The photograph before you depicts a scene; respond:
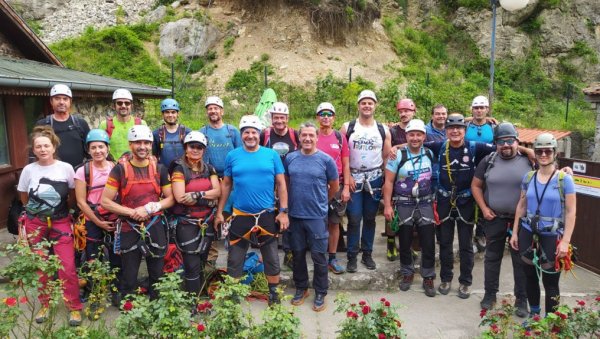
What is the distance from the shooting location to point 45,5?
85.7 feet

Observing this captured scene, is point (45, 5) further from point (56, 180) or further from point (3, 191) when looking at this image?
point (56, 180)

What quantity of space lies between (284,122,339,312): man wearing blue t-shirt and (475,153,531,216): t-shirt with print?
166 cm

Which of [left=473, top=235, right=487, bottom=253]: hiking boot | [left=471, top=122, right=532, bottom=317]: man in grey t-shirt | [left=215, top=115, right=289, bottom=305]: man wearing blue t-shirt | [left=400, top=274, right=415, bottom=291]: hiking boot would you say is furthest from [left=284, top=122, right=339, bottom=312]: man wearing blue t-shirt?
[left=473, top=235, right=487, bottom=253]: hiking boot

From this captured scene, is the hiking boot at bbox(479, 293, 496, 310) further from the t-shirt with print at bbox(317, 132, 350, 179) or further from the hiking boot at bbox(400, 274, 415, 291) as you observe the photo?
the t-shirt with print at bbox(317, 132, 350, 179)

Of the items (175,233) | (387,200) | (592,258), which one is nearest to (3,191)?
(175,233)

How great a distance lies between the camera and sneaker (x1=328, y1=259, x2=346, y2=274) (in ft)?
17.3

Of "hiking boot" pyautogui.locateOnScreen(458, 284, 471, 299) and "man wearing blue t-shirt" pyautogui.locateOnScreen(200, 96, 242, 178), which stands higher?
"man wearing blue t-shirt" pyautogui.locateOnScreen(200, 96, 242, 178)

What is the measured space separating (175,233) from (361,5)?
2011 cm

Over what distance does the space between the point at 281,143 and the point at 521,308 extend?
3227 mm

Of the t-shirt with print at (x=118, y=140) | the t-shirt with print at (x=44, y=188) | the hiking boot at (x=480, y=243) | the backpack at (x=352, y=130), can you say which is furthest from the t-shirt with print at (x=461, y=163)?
the t-shirt with print at (x=44, y=188)

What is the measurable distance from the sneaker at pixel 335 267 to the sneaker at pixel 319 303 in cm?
61

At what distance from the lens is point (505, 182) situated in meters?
4.45

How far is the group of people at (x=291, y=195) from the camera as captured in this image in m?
4.09

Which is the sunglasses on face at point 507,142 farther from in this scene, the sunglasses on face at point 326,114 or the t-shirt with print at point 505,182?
the sunglasses on face at point 326,114
